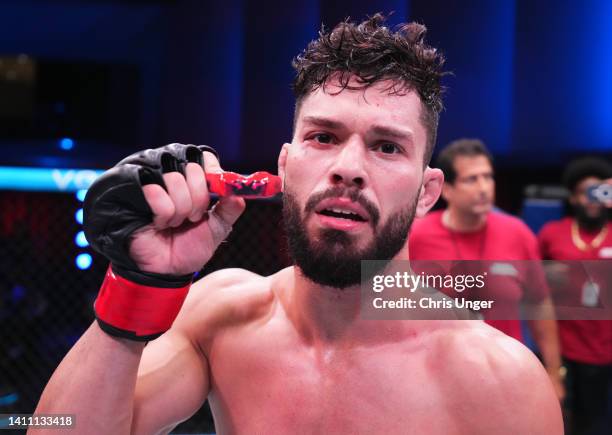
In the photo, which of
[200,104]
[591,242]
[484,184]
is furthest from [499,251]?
[200,104]

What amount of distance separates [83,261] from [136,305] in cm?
231

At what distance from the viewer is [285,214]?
115 cm

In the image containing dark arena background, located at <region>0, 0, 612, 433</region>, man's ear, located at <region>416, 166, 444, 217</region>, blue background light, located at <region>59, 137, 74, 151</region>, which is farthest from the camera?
blue background light, located at <region>59, 137, 74, 151</region>

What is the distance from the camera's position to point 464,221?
8.30 feet

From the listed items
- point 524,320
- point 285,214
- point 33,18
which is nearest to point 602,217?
point 524,320

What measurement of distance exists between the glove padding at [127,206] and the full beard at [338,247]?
8.4 inches

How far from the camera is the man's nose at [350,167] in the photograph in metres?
1.03

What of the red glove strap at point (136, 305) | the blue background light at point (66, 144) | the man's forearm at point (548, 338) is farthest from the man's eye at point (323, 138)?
the blue background light at point (66, 144)

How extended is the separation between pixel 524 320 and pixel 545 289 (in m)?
0.41

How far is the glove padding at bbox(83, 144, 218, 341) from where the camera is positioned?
91 cm

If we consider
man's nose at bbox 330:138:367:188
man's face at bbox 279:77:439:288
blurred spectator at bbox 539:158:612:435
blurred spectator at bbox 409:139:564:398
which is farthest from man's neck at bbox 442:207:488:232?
man's nose at bbox 330:138:367:188

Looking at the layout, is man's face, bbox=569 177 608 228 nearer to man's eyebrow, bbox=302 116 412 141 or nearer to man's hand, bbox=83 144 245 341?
man's eyebrow, bbox=302 116 412 141

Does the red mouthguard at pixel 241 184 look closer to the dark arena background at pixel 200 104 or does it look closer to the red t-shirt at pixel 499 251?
the red t-shirt at pixel 499 251

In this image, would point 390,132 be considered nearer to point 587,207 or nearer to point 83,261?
point 587,207
